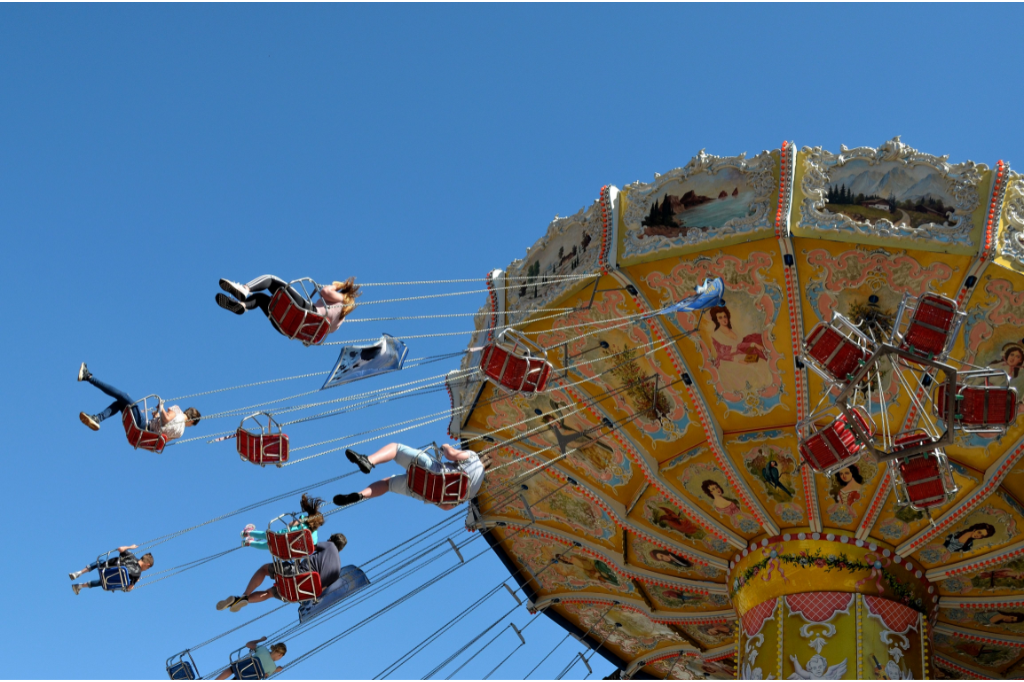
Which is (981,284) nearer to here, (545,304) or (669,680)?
(545,304)

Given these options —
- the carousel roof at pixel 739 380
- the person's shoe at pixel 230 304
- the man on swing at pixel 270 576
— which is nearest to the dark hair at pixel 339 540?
the man on swing at pixel 270 576

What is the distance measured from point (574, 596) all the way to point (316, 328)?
7774 mm

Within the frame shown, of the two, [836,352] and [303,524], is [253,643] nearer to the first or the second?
[303,524]

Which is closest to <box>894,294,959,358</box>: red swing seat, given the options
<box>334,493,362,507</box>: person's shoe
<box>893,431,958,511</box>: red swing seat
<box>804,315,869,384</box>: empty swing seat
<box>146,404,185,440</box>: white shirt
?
<box>804,315,869,384</box>: empty swing seat

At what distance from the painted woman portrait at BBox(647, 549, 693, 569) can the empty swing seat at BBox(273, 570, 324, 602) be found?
4.85 meters

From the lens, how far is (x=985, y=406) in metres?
→ 9.74

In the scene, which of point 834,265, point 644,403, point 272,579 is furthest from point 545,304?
point 272,579

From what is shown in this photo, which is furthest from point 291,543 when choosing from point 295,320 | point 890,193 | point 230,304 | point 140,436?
point 890,193

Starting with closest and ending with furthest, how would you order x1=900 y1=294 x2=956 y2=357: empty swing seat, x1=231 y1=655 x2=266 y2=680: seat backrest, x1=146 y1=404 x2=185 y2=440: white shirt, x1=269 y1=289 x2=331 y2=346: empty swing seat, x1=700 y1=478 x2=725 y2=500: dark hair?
x1=900 y1=294 x2=956 y2=357: empty swing seat → x1=269 y1=289 x2=331 y2=346: empty swing seat → x1=146 y1=404 x2=185 y2=440: white shirt → x1=231 y1=655 x2=266 y2=680: seat backrest → x1=700 y1=478 x2=725 y2=500: dark hair

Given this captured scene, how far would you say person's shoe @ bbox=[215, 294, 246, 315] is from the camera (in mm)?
10188

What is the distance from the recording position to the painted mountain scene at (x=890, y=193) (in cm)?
1187

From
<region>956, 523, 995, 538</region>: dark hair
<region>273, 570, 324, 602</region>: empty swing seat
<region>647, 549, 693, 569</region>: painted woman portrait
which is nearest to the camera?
<region>273, 570, 324, 602</region>: empty swing seat

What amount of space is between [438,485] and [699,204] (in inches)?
178

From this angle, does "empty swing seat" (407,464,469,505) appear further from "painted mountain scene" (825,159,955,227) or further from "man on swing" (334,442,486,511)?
"painted mountain scene" (825,159,955,227)
